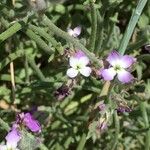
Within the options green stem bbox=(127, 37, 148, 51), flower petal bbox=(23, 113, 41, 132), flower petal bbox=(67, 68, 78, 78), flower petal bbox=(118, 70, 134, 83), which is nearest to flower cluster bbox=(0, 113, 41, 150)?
flower petal bbox=(23, 113, 41, 132)

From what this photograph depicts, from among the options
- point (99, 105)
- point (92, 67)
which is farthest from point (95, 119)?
point (92, 67)

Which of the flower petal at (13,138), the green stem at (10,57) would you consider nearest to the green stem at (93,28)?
the green stem at (10,57)

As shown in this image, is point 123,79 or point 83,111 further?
point 83,111

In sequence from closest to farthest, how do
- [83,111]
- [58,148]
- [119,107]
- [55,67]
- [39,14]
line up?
[39,14], [119,107], [58,148], [55,67], [83,111]

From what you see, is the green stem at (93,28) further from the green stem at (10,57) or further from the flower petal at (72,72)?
the green stem at (10,57)

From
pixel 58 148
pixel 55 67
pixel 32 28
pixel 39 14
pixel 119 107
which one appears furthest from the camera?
pixel 55 67

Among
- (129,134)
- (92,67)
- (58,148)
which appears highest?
(129,134)

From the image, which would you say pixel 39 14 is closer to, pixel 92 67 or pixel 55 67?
pixel 92 67

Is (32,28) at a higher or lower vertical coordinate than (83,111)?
lower
